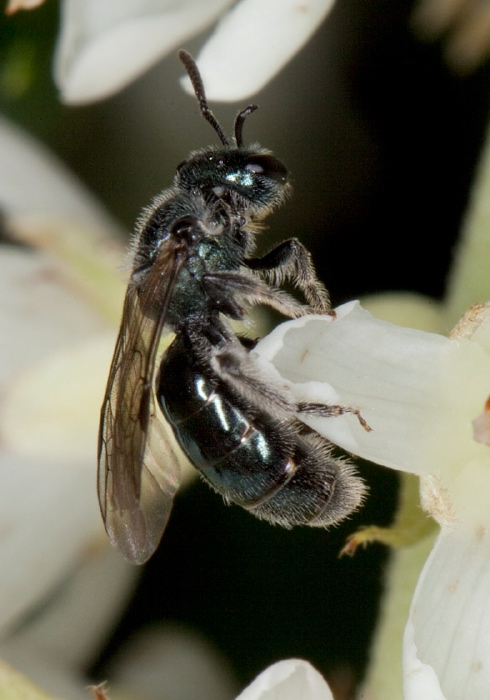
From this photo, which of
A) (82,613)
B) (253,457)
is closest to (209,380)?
(253,457)

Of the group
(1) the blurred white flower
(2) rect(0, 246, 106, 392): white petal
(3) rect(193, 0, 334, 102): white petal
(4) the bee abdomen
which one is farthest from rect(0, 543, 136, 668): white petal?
(3) rect(193, 0, 334, 102): white petal

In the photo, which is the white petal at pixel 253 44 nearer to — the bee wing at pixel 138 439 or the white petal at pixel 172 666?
the bee wing at pixel 138 439

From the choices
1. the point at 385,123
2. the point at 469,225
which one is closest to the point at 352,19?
the point at 385,123

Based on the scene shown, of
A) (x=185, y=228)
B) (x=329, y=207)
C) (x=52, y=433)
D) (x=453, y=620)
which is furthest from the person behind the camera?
(x=329, y=207)

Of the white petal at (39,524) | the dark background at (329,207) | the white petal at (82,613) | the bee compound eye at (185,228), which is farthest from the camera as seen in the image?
the dark background at (329,207)

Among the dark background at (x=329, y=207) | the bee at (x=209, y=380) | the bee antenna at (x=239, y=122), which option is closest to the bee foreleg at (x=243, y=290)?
the bee at (x=209, y=380)

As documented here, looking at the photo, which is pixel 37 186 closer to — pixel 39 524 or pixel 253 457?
pixel 39 524
